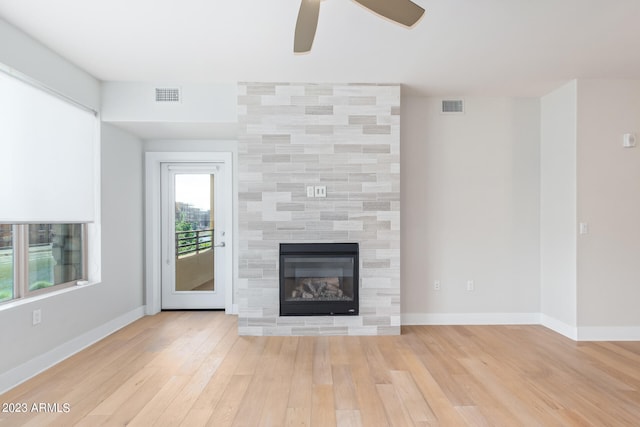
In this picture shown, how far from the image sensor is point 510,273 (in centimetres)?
400

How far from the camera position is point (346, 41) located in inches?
108

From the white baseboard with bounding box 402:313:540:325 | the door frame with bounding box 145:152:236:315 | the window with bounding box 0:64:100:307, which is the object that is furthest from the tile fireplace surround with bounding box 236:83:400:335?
the window with bounding box 0:64:100:307

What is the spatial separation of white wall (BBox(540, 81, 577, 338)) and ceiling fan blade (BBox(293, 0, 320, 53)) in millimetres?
3036

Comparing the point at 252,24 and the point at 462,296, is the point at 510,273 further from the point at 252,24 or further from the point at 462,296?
the point at 252,24

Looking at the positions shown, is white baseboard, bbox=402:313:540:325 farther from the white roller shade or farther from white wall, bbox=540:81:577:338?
the white roller shade

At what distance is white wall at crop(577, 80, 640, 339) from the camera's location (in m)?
3.48

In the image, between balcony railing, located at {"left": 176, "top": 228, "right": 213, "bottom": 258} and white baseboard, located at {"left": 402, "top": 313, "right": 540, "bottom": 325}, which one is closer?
white baseboard, located at {"left": 402, "top": 313, "right": 540, "bottom": 325}

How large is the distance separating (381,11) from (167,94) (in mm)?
2644

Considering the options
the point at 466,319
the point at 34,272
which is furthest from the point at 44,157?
the point at 466,319

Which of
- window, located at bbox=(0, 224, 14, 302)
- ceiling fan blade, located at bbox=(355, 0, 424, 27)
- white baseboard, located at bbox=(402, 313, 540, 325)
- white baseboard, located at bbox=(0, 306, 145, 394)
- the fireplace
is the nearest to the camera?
ceiling fan blade, located at bbox=(355, 0, 424, 27)

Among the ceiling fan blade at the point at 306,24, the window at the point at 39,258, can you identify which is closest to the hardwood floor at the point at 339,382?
the window at the point at 39,258

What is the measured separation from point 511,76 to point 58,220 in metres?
4.52

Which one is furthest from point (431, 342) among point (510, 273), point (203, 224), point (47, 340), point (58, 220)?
point (58, 220)

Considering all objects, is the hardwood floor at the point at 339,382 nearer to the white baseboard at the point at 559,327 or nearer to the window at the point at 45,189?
the white baseboard at the point at 559,327
